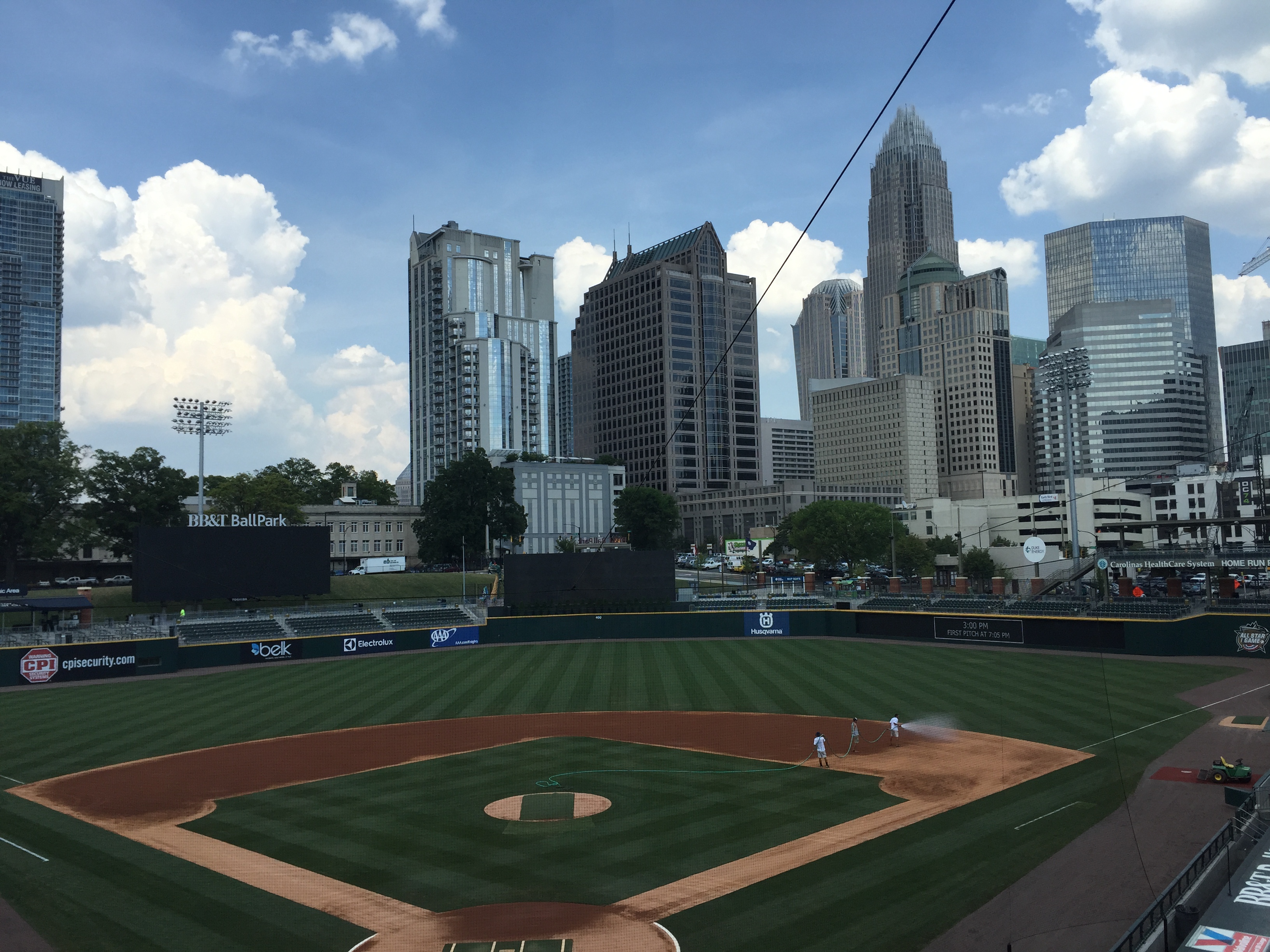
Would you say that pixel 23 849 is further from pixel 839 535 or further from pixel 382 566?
pixel 839 535

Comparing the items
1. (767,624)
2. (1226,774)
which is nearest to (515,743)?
(1226,774)

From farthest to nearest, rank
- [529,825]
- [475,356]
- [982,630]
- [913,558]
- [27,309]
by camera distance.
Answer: [27,309] < [475,356] < [913,558] < [982,630] < [529,825]

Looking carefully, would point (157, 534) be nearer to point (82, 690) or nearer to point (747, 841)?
point (82, 690)

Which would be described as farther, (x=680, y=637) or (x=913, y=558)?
(x=913, y=558)

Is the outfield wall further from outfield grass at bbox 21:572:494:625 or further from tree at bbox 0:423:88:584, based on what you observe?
tree at bbox 0:423:88:584

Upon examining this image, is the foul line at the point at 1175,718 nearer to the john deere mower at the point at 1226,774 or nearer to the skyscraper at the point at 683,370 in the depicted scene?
the john deere mower at the point at 1226,774

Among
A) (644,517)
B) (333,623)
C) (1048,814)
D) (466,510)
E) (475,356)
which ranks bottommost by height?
(1048,814)

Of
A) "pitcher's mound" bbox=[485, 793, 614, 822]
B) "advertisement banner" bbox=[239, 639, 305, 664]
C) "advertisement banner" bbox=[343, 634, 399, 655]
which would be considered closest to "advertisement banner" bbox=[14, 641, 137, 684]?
"advertisement banner" bbox=[239, 639, 305, 664]
